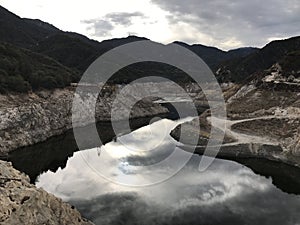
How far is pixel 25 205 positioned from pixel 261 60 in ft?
580

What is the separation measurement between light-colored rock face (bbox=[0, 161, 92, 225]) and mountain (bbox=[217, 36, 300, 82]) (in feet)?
506

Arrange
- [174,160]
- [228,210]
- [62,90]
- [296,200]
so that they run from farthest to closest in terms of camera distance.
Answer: [62,90] < [174,160] < [296,200] < [228,210]

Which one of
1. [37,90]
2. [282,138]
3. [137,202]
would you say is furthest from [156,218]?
[37,90]

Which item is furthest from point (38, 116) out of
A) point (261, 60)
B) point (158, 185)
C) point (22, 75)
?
point (261, 60)

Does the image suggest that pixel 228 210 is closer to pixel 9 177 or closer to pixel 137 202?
pixel 137 202

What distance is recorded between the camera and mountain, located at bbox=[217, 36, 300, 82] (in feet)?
573

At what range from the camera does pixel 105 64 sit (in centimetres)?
17188

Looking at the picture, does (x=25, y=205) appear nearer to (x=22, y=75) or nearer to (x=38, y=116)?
(x=38, y=116)

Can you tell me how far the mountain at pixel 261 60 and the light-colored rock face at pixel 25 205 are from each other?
15410 cm

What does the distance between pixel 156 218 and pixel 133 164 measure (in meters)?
21.5

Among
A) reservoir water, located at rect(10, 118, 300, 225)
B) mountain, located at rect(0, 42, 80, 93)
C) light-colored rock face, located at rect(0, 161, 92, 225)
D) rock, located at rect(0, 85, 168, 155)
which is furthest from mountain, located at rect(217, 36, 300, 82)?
light-colored rock face, located at rect(0, 161, 92, 225)

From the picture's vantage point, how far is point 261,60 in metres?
185

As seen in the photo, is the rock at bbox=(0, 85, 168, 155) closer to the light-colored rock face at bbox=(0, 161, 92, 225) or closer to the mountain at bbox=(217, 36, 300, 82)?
the light-colored rock face at bbox=(0, 161, 92, 225)

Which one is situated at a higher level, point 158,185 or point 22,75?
point 22,75
